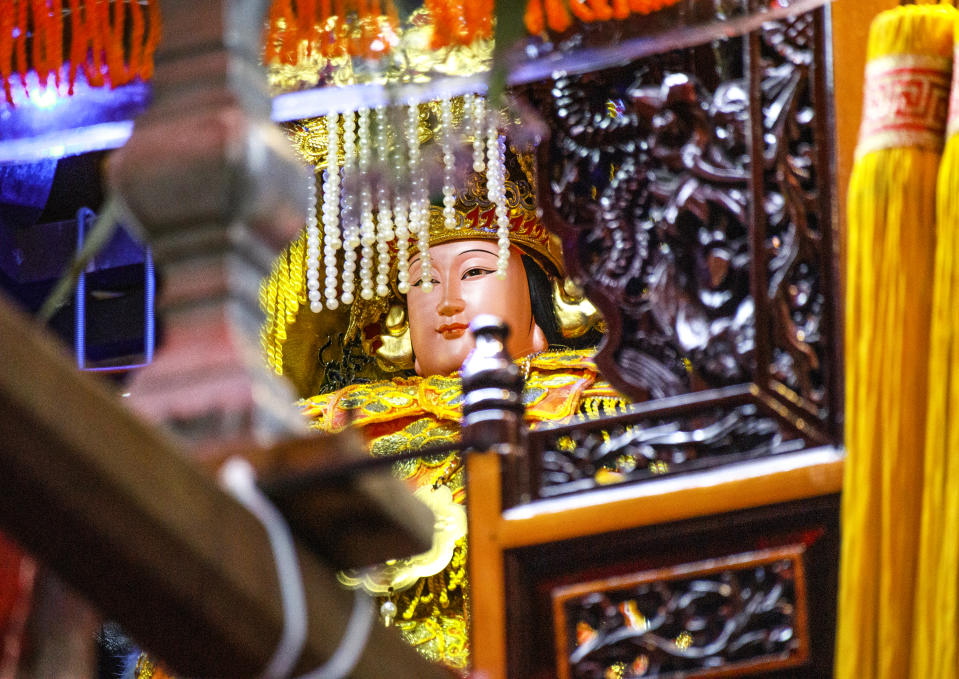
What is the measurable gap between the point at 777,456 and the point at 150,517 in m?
1.05

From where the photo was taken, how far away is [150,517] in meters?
0.75

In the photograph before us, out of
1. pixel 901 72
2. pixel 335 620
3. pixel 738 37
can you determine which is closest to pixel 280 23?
pixel 738 37

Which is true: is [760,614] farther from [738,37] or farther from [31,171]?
[31,171]

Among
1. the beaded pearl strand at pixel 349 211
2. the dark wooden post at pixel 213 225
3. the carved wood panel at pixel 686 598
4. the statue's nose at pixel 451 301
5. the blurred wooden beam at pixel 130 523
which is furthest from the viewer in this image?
the statue's nose at pixel 451 301

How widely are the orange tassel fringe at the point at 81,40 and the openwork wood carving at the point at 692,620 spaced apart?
1019mm

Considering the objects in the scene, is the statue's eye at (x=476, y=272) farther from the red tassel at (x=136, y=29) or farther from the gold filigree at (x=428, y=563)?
the red tassel at (x=136, y=29)

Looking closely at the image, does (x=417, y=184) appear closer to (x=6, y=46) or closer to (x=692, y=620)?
(x=6, y=46)

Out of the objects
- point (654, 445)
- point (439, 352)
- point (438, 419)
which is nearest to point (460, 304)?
point (439, 352)

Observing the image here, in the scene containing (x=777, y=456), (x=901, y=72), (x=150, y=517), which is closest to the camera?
(x=150, y=517)

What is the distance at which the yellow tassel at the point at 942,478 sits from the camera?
1.32 meters

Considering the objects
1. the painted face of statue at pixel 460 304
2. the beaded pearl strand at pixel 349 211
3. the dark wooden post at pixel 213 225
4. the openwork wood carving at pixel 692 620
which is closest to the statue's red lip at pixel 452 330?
the painted face of statue at pixel 460 304

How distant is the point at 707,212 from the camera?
6.04 feet

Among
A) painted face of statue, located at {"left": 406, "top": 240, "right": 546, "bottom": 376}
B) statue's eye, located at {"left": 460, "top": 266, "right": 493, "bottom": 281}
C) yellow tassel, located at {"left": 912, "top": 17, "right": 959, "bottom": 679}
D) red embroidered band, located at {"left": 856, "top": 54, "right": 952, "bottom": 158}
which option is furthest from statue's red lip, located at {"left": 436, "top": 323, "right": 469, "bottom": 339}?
yellow tassel, located at {"left": 912, "top": 17, "right": 959, "bottom": 679}

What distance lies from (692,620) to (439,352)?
194 cm
